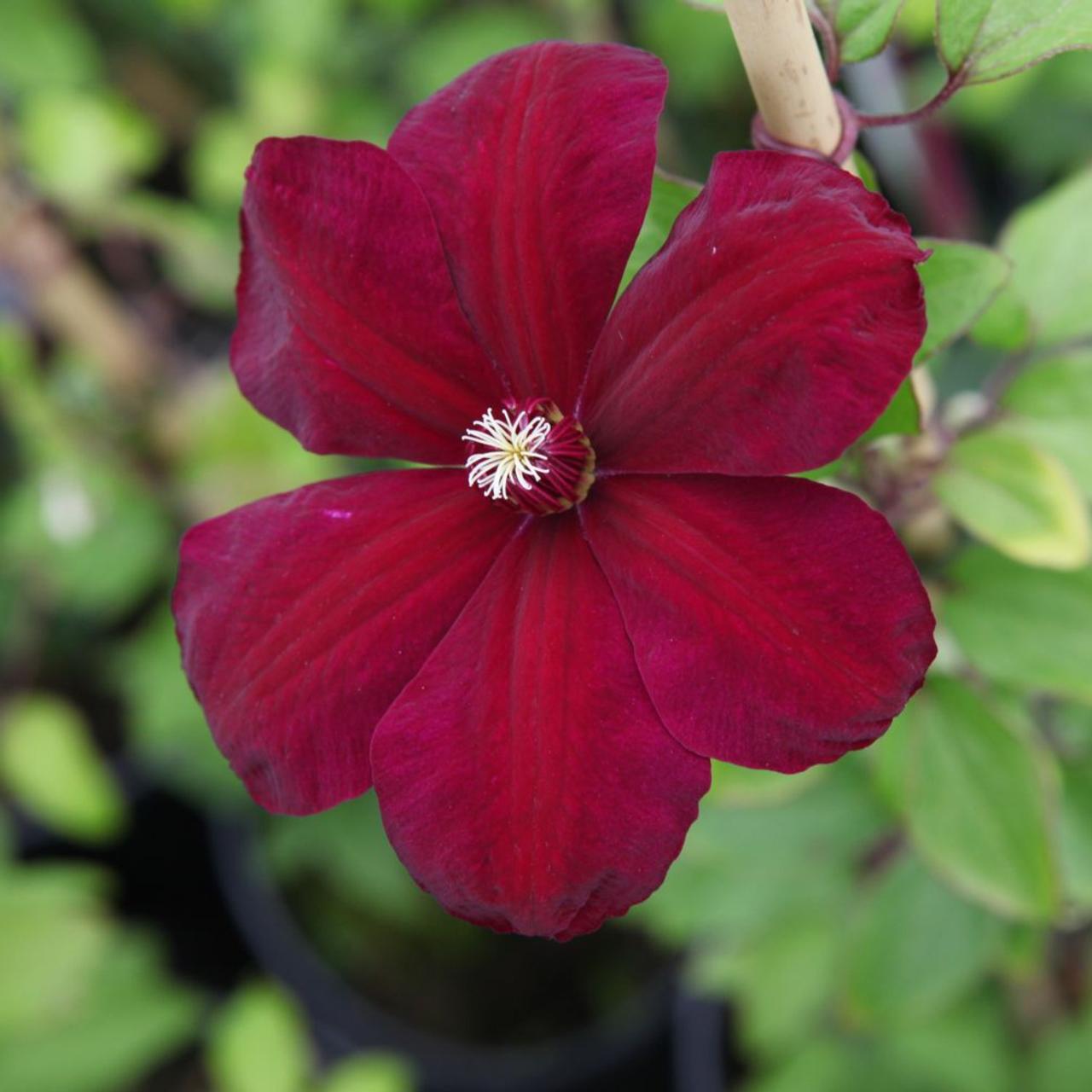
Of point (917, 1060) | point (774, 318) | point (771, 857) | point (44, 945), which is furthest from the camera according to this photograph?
point (44, 945)

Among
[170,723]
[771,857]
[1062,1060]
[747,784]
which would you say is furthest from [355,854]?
[747,784]

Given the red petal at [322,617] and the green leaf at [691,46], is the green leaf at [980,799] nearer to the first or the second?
the red petal at [322,617]

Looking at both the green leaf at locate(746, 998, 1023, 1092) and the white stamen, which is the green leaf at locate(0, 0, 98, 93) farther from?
the green leaf at locate(746, 998, 1023, 1092)

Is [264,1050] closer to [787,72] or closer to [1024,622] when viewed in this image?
[1024,622]

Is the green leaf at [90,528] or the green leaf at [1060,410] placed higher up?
the green leaf at [1060,410]

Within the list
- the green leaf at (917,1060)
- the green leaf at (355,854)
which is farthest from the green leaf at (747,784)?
the green leaf at (355,854)

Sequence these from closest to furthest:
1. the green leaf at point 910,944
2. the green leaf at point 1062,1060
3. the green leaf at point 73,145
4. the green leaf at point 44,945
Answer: the green leaf at point 910,944 → the green leaf at point 1062,1060 → the green leaf at point 73,145 → the green leaf at point 44,945
